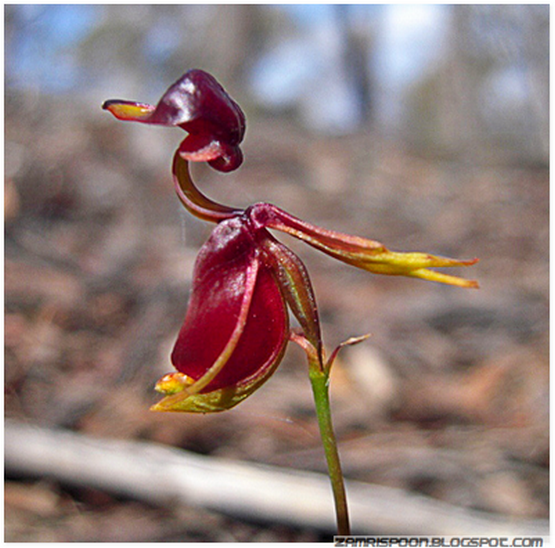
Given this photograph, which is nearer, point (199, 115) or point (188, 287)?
point (199, 115)

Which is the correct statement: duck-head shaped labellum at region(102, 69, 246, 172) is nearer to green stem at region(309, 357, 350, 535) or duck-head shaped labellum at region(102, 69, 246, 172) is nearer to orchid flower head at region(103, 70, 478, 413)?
orchid flower head at region(103, 70, 478, 413)

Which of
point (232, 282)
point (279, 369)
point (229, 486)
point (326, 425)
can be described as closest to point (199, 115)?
point (232, 282)

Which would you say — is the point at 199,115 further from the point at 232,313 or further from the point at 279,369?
the point at 279,369

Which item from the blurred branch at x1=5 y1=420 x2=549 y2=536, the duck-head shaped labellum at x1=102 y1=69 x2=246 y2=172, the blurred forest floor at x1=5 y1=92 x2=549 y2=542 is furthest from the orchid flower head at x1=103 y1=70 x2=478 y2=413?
the blurred branch at x1=5 y1=420 x2=549 y2=536

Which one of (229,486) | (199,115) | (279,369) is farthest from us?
(279,369)

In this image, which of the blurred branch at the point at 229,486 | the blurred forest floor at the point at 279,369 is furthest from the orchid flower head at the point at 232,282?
the blurred branch at the point at 229,486

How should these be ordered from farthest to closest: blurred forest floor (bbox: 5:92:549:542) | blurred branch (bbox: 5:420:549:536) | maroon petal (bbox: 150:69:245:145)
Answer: blurred forest floor (bbox: 5:92:549:542), blurred branch (bbox: 5:420:549:536), maroon petal (bbox: 150:69:245:145)
